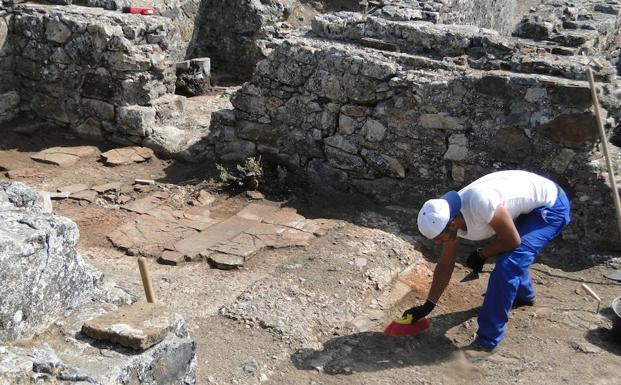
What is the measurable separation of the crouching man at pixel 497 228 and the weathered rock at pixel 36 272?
6.58ft

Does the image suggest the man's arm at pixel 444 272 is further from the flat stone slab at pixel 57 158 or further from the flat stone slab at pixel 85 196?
the flat stone slab at pixel 57 158

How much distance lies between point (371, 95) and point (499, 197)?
1.94 metres

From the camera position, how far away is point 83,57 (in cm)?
726

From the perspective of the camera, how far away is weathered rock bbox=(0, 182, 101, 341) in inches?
115

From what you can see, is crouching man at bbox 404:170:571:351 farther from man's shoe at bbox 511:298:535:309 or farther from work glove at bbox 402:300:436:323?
man's shoe at bbox 511:298:535:309

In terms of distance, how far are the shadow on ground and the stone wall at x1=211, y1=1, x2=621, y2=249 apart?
1.63 m

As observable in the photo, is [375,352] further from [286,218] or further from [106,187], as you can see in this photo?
[106,187]

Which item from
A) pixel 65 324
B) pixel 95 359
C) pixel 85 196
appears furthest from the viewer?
pixel 85 196

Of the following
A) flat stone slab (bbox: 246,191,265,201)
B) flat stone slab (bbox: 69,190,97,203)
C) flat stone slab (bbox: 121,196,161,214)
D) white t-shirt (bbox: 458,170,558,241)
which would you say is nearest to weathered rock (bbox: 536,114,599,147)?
white t-shirt (bbox: 458,170,558,241)

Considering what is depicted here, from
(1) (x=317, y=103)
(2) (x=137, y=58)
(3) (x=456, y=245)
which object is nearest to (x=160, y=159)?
(2) (x=137, y=58)

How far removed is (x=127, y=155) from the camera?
7.08m

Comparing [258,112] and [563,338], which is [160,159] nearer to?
[258,112]

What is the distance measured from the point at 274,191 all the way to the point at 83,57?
2.51 meters

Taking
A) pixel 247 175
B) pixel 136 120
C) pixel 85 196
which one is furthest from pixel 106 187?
pixel 247 175
